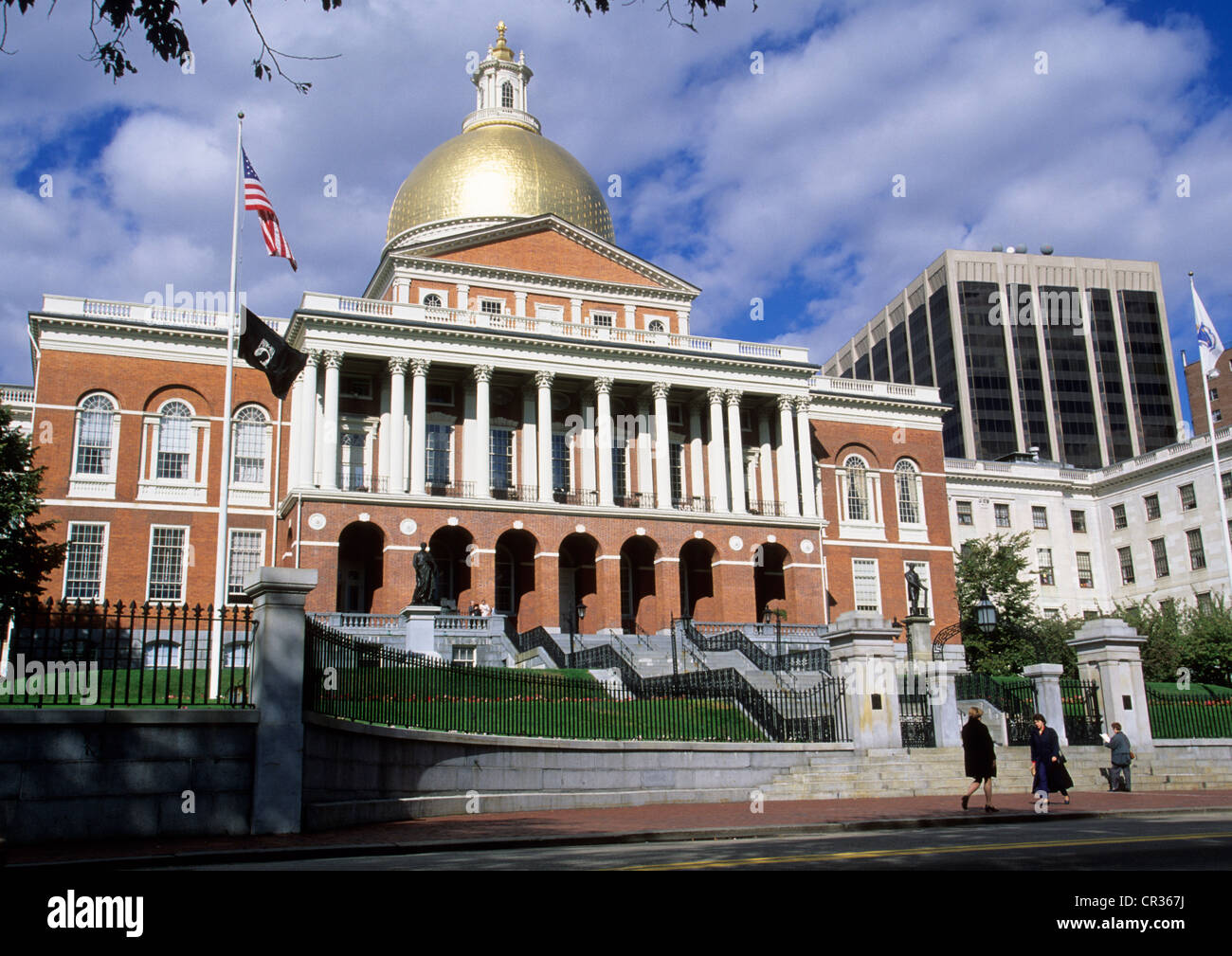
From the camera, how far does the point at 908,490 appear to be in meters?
59.1

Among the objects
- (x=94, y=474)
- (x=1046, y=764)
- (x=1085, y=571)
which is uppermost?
(x=94, y=474)

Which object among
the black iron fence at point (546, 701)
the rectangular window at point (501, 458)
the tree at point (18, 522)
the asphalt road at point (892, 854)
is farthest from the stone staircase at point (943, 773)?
the rectangular window at point (501, 458)

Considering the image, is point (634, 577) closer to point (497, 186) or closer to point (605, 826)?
point (497, 186)

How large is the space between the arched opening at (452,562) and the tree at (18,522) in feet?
52.8

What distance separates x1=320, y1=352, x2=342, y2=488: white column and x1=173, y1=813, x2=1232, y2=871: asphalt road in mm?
32897

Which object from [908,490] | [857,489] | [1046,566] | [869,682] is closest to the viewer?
[869,682]

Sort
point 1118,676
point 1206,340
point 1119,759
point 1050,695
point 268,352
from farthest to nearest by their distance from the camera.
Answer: point 1206,340
point 268,352
point 1118,676
point 1050,695
point 1119,759

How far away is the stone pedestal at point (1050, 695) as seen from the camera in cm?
2673

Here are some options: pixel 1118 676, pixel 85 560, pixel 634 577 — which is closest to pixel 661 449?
pixel 634 577

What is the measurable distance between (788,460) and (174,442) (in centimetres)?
2680

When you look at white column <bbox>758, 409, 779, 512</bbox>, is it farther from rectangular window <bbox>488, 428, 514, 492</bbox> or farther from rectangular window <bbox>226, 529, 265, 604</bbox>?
rectangular window <bbox>226, 529, 265, 604</bbox>

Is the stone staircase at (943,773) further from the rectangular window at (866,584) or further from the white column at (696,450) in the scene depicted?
the rectangular window at (866,584)

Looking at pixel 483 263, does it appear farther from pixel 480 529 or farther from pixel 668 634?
pixel 668 634
